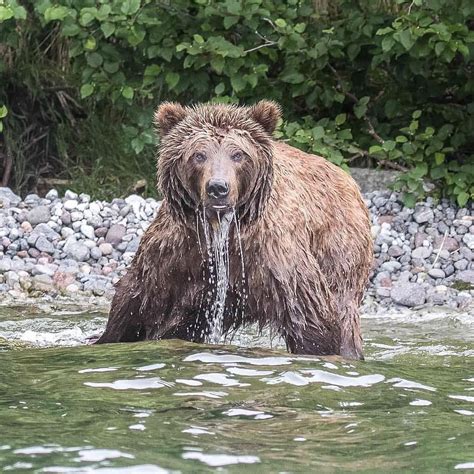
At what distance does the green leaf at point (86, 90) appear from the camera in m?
9.65

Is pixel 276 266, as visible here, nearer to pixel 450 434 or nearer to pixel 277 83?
pixel 450 434

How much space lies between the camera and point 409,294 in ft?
27.7

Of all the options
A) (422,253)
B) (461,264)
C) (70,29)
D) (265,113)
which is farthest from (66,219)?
(265,113)

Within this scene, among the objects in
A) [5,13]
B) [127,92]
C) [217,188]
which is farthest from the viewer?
[127,92]

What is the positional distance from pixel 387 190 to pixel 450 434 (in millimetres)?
5980

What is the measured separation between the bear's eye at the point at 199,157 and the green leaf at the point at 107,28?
3.61 meters

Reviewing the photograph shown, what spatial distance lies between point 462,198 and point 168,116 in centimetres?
391

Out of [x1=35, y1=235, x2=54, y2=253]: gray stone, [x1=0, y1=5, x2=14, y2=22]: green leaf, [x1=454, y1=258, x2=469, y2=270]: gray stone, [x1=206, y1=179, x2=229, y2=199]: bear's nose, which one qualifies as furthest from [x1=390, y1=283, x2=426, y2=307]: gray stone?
[x1=0, y1=5, x2=14, y2=22]: green leaf

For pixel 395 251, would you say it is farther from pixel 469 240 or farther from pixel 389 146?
pixel 389 146

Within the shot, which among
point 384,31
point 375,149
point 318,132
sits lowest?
point 375,149

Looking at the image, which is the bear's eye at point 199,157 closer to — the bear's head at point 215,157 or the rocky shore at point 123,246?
the bear's head at point 215,157

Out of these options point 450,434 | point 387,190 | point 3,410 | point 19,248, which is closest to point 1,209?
point 19,248

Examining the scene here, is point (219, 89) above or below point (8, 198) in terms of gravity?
above

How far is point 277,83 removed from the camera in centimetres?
1018
